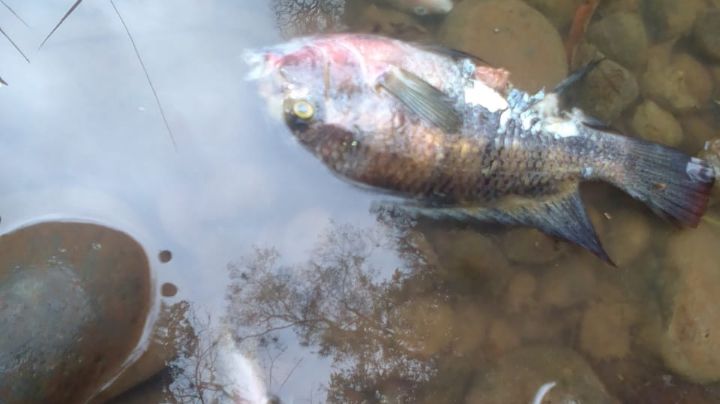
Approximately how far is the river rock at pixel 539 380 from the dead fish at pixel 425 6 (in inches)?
92.6

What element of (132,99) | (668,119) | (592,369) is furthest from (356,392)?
(668,119)

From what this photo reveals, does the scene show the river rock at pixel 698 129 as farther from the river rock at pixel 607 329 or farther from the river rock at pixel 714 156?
the river rock at pixel 607 329

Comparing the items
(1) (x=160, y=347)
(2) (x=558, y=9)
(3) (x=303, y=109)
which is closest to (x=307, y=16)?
(3) (x=303, y=109)

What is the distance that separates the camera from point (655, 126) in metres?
3.62

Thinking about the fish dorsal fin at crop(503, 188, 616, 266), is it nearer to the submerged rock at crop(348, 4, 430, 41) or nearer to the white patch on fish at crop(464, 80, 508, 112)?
the white patch on fish at crop(464, 80, 508, 112)

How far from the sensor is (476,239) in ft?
11.4

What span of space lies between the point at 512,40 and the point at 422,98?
3.50ft

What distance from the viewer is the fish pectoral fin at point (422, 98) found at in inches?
118

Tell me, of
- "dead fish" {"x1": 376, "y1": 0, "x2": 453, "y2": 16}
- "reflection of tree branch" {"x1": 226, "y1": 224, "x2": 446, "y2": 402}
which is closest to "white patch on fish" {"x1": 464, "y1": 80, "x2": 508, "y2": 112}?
"dead fish" {"x1": 376, "y1": 0, "x2": 453, "y2": 16}

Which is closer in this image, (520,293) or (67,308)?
(67,308)

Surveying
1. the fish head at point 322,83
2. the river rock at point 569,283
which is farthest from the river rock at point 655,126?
the fish head at point 322,83

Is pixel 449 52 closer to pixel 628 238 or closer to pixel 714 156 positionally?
pixel 628 238

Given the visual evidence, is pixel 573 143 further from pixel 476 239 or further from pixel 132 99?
pixel 132 99

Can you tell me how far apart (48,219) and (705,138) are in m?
4.24
